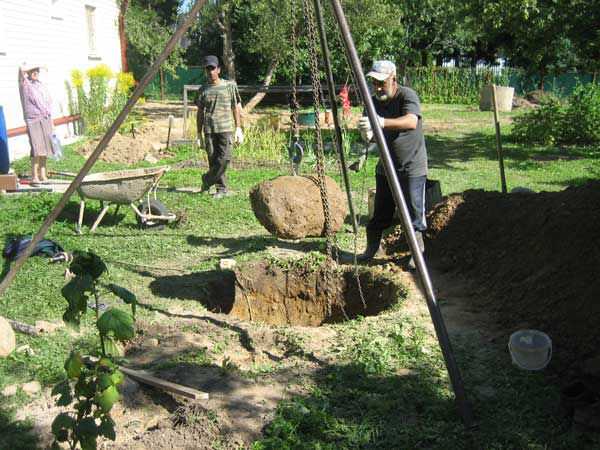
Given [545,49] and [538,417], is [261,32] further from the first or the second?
[538,417]

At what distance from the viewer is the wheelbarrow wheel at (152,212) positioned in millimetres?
7691

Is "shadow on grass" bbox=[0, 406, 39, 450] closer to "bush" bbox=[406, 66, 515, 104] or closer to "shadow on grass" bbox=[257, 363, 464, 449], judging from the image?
"shadow on grass" bbox=[257, 363, 464, 449]

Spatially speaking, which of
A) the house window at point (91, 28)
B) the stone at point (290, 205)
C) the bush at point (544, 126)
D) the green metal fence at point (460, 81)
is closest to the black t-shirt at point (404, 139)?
the stone at point (290, 205)

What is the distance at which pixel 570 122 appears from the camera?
14516mm

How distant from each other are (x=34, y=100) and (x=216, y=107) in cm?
340

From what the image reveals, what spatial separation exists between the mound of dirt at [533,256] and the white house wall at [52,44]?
911 centimetres

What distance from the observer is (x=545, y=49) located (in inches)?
467

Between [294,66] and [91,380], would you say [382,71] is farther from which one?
[91,380]

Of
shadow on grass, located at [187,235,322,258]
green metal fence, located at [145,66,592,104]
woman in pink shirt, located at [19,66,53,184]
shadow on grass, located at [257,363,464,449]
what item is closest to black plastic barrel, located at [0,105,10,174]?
woman in pink shirt, located at [19,66,53,184]

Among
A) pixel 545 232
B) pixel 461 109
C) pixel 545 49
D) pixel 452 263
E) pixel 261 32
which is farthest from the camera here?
pixel 461 109

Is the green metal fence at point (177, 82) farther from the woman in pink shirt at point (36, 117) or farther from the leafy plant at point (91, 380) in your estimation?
the leafy plant at point (91, 380)

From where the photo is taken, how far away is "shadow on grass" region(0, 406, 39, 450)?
3.22 metres

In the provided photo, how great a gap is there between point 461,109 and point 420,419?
71.6 ft

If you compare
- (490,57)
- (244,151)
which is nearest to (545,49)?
(244,151)
